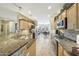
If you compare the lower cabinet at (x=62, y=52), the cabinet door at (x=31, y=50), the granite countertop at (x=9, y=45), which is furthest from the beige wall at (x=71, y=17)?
Answer: the granite countertop at (x=9, y=45)

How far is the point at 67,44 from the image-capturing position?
6.79ft

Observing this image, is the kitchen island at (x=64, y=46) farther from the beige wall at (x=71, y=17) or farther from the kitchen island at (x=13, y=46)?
the kitchen island at (x=13, y=46)

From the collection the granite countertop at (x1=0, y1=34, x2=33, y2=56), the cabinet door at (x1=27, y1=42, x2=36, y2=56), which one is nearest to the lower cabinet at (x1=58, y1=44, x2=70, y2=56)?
the cabinet door at (x1=27, y1=42, x2=36, y2=56)

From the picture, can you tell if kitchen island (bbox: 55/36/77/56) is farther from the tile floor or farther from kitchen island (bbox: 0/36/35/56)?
kitchen island (bbox: 0/36/35/56)

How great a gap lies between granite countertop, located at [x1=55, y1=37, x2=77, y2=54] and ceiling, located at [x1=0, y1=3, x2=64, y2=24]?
41 cm

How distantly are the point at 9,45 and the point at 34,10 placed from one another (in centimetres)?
67

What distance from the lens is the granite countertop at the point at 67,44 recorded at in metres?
1.87

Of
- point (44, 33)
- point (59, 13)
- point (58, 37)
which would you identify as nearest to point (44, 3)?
point (59, 13)

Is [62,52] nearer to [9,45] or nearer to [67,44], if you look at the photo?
[67,44]

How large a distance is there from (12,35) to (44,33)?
1.66 feet

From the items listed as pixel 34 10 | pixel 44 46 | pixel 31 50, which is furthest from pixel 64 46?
pixel 34 10

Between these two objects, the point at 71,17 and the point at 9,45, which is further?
the point at 71,17

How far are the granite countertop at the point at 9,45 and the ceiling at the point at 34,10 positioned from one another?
35 centimetres

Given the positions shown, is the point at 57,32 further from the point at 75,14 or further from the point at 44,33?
the point at 75,14
